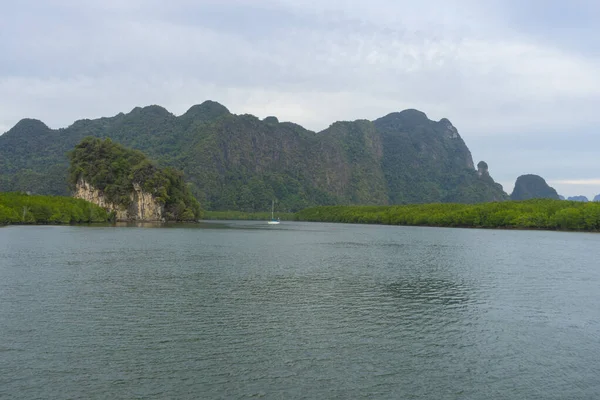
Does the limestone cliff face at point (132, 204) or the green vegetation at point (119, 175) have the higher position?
the green vegetation at point (119, 175)

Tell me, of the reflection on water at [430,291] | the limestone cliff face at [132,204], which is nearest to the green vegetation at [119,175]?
the limestone cliff face at [132,204]

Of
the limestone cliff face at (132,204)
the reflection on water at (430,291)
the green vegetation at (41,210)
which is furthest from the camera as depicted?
the limestone cliff face at (132,204)

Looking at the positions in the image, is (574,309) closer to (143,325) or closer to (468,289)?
(468,289)

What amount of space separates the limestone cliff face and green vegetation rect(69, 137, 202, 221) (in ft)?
5.16

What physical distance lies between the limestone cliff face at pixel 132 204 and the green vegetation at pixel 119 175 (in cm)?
157

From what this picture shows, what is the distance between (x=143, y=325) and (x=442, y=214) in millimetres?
167178

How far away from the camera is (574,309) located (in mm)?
30859

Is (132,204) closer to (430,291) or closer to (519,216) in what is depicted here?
(519,216)

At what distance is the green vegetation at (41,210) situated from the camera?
12007 centimetres

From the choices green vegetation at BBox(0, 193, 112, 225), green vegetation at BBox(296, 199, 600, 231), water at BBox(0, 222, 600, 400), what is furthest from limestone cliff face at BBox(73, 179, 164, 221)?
water at BBox(0, 222, 600, 400)

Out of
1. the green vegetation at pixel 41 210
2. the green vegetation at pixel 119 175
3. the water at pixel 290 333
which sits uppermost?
the green vegetation at pixel 119 175

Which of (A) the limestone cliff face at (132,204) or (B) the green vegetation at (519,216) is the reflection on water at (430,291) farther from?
(A) the limestone cliff face at (132,204)

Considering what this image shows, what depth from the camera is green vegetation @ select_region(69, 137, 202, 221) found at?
182 meters

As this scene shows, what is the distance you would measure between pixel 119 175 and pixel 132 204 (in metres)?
12.7
